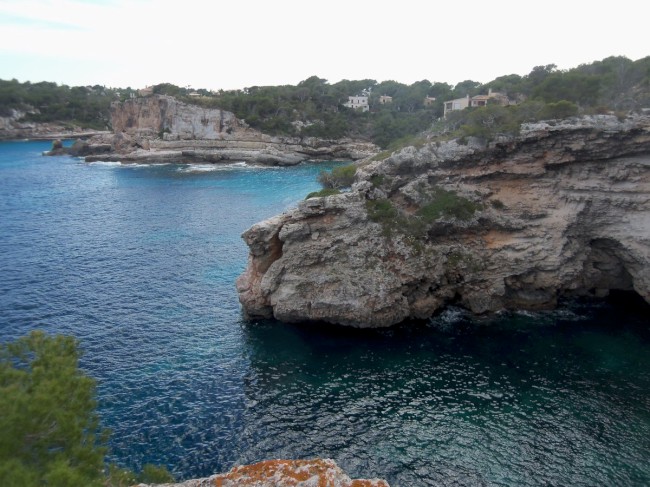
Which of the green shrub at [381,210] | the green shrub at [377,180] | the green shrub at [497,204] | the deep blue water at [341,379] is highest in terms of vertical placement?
the green shrub at [377,180]

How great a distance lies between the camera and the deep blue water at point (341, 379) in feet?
65.0

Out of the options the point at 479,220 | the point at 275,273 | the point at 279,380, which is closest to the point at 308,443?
the point at 279,380

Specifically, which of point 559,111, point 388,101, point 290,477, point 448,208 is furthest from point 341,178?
point 388,101

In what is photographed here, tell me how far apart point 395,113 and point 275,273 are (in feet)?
367

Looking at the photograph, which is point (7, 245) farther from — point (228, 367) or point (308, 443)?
point (308, 443)

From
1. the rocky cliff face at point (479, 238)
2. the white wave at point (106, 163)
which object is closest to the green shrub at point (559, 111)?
the rocky cliff face at point (479, 238)

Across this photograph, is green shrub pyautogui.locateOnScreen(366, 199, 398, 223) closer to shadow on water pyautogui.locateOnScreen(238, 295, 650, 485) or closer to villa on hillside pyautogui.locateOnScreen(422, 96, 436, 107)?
shadow on water pyautogui.locateOnScreen(238, 295, 650, 485)

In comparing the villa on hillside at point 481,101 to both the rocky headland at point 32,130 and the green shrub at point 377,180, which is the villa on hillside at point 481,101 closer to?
the green shrub at point 377,180

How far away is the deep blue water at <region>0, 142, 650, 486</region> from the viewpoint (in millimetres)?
19812

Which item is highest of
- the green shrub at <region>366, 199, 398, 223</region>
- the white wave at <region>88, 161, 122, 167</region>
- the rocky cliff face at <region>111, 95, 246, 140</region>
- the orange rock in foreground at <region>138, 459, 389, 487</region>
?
the rocky cliff face at <region>111, 95, 246, 140</region>

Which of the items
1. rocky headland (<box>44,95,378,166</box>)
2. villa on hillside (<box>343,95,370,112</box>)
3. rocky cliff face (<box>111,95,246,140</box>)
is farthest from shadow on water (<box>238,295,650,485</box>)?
villa on hillside (<box>343,95,370,112</box>)

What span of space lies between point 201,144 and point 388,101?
203 ft

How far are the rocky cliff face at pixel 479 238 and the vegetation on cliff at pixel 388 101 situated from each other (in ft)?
12.5

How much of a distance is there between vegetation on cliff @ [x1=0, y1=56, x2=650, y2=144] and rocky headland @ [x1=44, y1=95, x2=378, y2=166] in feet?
11.1
